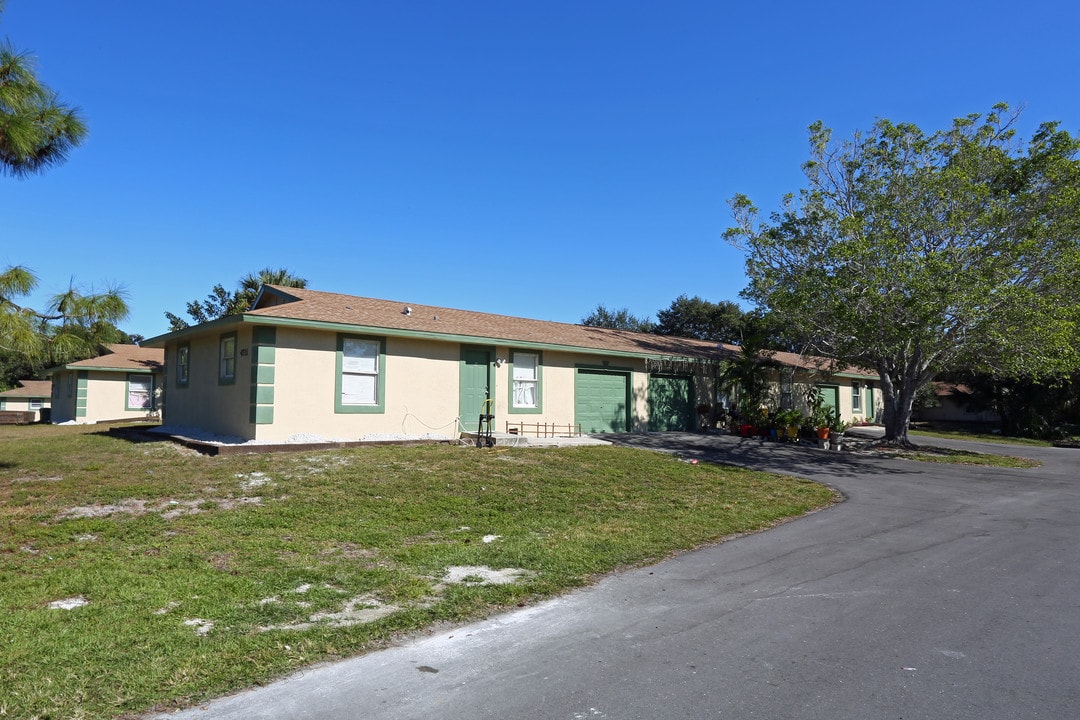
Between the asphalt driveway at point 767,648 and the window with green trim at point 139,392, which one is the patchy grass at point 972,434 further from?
the window with green trim at point 139,392

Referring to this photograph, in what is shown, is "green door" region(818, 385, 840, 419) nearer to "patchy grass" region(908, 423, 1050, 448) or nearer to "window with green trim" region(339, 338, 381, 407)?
"patchy grass" region(908, 423, 1050, 448)

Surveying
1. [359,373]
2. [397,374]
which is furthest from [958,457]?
[359,373]

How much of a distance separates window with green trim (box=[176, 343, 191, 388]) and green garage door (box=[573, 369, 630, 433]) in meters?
10.2

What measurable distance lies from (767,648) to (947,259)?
46.6ft

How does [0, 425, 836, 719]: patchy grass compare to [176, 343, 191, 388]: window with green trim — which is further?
[176, 343, 191, 388]: window with green trim

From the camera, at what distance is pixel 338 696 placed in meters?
3.81

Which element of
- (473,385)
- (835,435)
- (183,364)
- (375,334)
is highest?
(375,334)

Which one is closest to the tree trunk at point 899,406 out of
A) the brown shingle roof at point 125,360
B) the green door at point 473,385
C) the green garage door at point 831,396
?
the green garage door at point 831,396

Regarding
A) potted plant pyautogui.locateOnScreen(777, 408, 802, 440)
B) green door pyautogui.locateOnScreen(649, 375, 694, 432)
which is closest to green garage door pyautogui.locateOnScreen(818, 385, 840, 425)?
potted plant pyautogui.locateOnScreen(777, 408, 802, 440)

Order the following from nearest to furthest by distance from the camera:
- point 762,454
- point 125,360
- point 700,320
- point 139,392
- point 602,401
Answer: point 762,454, point 602,401, point 125,360, point 139,392, point 700,320

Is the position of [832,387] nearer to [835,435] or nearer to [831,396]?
[831,396]

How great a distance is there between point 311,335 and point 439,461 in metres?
4.09

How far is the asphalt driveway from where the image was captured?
3.69 meters

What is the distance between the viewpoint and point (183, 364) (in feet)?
60.0
